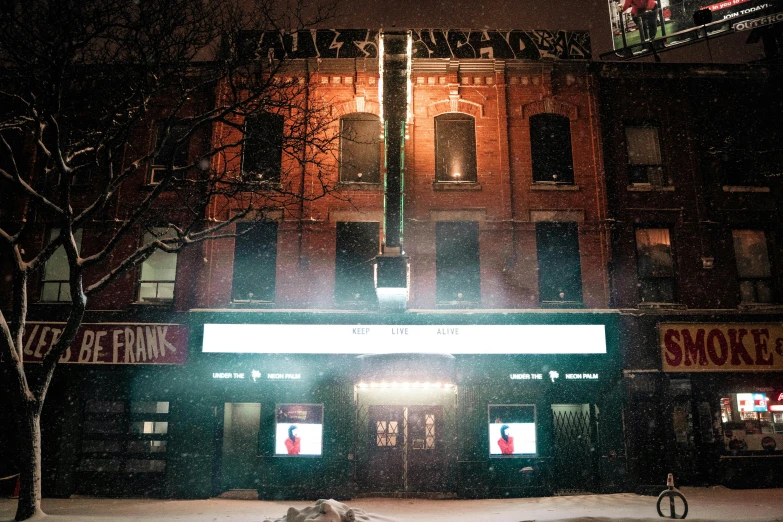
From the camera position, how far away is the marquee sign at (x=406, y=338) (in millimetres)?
13648

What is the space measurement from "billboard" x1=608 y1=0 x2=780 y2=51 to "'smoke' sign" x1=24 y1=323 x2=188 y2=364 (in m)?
13.8

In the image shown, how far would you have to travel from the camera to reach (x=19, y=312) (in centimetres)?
999

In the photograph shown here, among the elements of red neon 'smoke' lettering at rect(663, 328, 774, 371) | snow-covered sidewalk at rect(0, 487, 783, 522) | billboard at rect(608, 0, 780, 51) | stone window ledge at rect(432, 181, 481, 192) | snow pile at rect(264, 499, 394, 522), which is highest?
billboard at rect(608, 0, 780, 51)

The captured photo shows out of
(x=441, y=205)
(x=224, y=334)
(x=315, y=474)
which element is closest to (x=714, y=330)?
(x=441, y=205)

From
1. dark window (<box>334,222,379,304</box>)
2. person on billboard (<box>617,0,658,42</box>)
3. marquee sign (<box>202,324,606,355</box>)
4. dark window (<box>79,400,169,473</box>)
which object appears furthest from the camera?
dark window (<box>334,222,379,304</box>)

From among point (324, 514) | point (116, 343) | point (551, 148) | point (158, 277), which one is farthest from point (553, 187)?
point (116, 343)

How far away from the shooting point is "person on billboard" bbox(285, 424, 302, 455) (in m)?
13.4

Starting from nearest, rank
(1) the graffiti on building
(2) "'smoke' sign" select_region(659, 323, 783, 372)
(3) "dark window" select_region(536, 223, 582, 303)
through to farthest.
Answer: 1. (2) "'smoke' sign" select_region(659, 323, 783, 372)
2. (3) "dark window" select_region(536, 223, 582, 303)
3. (1) the graffiti on building

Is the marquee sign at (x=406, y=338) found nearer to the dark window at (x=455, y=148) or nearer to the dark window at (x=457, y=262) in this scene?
the dark window at (x=457, y=262)

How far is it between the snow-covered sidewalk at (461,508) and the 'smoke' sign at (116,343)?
3457mm

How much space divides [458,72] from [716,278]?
9295mm

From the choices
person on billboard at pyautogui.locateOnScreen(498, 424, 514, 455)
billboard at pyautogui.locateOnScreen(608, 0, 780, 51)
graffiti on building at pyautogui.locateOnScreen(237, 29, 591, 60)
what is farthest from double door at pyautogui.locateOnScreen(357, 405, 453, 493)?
billboard at pyautogui.locateOnScreen(608, 0, 780, 51)

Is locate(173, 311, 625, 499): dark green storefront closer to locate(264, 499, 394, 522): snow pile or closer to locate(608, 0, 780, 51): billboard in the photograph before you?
locate(264, 499, 394, 522): snow pile

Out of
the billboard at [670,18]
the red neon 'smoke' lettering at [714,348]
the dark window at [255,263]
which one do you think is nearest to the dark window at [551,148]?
the billboard at [670,18]
